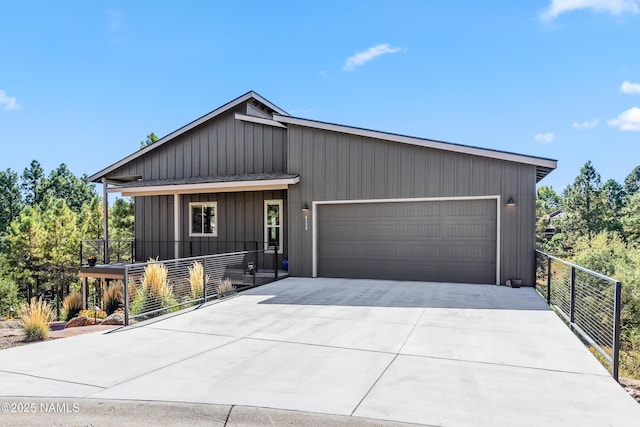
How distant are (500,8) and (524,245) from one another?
26.6ft

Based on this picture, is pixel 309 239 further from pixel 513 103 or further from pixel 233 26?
pixel 513 103

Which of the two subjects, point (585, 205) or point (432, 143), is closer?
point (432, 143)

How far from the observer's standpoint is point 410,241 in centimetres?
1031

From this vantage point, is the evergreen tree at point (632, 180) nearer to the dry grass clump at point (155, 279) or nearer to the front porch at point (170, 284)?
the front porch at point (170, 284)

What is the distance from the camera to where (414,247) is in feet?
33.7

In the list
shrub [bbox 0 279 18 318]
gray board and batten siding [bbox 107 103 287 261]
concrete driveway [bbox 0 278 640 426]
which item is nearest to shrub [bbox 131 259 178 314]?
concrete driveway [bbox 0 278 640 426]

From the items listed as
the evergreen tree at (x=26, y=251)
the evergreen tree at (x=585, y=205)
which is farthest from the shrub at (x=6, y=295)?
the evergreen tree at (x=585, y=205)

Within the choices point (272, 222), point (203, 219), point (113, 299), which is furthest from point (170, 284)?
point (203, 219)

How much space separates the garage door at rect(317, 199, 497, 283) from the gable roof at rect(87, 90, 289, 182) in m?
4.32

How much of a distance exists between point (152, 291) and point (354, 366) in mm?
4712

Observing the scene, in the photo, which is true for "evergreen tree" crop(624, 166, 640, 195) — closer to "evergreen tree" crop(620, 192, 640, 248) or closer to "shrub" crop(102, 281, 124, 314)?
"evergreen tree" crop(620, 192, 640, 248)

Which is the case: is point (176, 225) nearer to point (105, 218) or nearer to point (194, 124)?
point (105, 218)

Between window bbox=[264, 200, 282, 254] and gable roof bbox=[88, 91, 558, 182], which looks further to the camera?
window bbox=[264, 200, 282, 254]

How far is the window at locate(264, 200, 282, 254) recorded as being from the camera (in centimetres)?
1231
